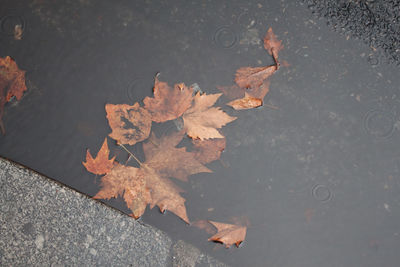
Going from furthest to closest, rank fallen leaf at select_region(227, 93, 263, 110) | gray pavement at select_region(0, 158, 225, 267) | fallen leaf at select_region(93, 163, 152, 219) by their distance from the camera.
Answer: fallen leaf at select_region(227, 93, 263, 110)
fallen leaf at select_region(93, 163, 152, 219)
gray pavement at select_region(0, 158, 225, 267)

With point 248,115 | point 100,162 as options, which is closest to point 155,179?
point 100,162

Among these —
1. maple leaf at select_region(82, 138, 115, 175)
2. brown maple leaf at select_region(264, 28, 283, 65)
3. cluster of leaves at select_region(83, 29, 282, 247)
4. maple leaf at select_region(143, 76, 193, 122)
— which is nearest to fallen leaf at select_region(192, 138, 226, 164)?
cluster of leaves at select_region(83, 29, 282, 247)

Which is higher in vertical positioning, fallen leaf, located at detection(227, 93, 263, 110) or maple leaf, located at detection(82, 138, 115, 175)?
fallen leaf, located at detection(227, 93, 263, 110)

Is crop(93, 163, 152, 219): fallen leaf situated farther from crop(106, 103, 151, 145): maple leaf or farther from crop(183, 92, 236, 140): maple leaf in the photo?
crop(183, 92, 236, 140): maple leaf

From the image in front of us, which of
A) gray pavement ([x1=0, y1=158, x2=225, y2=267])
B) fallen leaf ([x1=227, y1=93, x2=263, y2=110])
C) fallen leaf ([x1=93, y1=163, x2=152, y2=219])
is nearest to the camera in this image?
gray pavement ([x1=0, y1=158, x2=225, y2=267])

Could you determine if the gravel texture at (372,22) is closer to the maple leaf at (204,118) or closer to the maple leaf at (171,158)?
the maple leaf at (204,118)

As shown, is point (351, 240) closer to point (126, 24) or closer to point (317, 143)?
point (317, 143)
